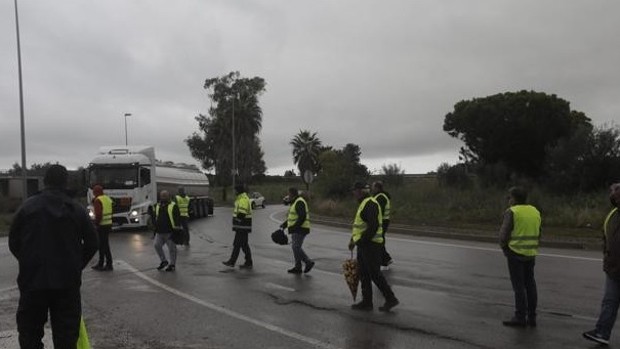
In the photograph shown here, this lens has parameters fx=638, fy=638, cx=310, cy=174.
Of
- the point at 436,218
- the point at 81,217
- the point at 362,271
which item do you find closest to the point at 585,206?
the point at 436,218

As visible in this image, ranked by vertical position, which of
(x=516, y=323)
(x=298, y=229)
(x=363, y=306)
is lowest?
(x=516, y=323)

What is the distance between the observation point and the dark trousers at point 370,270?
873 cm

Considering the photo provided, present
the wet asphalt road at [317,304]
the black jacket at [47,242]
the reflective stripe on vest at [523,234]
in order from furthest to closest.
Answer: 1. the reflective stripe on vest at [523,234]
2. the wet asphalt road at [317,304]
3. the black jacket at [47,242]

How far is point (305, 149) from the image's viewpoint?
111312mm

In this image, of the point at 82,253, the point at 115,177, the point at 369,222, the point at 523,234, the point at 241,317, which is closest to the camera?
the point at 82,253

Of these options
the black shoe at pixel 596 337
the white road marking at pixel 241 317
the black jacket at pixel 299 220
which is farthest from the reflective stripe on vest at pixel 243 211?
the black shoe at pixel 596 337

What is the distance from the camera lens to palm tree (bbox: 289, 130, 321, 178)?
11106cm

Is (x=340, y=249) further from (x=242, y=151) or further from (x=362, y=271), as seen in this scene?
(x=242, y=151)

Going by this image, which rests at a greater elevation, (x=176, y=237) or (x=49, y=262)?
(x=49, y=262)

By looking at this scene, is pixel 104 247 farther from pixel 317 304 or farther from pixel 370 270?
pixel 370 270

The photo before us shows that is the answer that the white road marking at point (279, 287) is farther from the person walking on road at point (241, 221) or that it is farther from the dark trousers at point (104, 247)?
the dark trousers at point (104, 247)

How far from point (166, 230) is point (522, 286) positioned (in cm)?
761

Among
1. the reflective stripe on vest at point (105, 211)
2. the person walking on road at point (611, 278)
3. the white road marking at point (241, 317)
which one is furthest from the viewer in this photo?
the reflective stripe on vest at point (105, 211)

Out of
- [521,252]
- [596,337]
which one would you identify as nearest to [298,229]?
[521,252]
